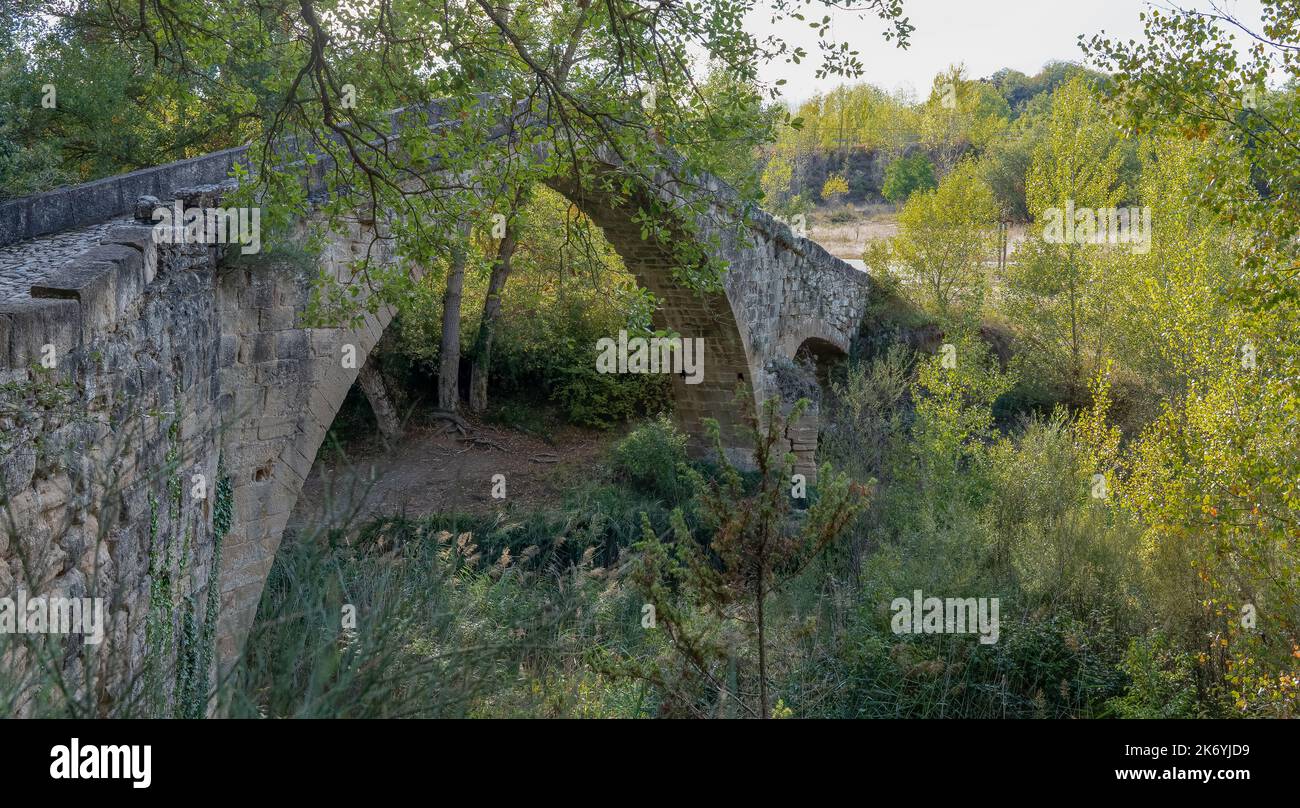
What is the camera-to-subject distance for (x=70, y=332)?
359 cm

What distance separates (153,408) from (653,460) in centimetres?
860

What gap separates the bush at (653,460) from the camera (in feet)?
41.4

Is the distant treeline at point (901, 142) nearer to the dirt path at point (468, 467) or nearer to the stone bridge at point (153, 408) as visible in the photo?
the dirt path at point (468, 467)

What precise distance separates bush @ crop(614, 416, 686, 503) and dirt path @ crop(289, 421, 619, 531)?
0.67 m

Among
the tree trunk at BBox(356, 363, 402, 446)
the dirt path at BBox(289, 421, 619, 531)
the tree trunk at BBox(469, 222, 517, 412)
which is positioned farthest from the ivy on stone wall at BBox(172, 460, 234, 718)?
the tree trunk at BBox(469, 222, 517, 412)

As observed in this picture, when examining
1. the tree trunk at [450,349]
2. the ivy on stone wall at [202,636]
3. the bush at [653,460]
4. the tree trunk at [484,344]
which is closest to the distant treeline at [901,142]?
the tree trunk at [484,344]

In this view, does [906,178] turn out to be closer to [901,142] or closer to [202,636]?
[901,142]

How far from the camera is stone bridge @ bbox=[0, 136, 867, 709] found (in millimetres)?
3246

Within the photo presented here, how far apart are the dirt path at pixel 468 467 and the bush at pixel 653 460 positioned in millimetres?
669

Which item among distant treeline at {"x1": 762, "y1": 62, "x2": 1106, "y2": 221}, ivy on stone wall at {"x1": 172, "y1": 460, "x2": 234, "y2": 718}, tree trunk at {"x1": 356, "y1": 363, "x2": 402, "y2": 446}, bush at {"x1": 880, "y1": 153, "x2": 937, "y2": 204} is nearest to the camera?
ivy on stone wall at {"x1": 172, "y1": 460, "x2": 234, "y2": 718}

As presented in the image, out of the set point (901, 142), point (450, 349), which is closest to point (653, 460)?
point (450, 349)

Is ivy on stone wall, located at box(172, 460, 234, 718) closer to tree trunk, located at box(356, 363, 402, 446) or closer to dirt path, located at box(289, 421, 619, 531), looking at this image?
dirt path, located at box(289, 421, 619, 531)

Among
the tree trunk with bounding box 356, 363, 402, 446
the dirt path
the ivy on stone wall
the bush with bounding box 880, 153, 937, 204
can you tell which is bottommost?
the dirt path

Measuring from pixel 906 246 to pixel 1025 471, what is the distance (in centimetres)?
855
